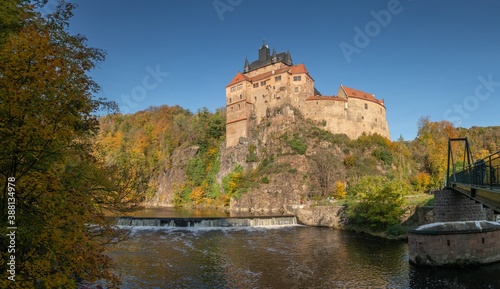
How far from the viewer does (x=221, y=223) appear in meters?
38.1

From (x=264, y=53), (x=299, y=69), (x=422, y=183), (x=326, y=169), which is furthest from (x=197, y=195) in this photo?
(x=422, y=183)

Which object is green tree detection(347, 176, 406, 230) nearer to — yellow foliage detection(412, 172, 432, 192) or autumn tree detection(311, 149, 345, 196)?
autumn tree detection(311, 149, 345, 196)

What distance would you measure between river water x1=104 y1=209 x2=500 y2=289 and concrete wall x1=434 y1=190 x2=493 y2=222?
3.12 metres

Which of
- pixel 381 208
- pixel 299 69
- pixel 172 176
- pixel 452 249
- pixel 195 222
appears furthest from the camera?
pixel 172 176

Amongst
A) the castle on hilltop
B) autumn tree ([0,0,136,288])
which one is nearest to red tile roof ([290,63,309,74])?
the castle on hilltop

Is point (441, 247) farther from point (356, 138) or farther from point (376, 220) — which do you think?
point (356, 138)

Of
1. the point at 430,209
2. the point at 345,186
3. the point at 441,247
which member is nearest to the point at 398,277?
the point at 441,247

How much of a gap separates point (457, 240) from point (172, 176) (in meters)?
65.3

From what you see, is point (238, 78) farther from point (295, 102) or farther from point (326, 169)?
point (326, 169)

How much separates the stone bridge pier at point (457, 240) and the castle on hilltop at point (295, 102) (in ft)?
155

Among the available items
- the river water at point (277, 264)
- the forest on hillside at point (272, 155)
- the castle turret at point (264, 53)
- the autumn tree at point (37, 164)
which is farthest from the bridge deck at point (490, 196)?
the castle turret at point (264, 53)

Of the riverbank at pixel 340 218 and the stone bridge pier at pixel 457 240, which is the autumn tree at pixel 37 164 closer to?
the stone bridge pier at pixel 457 240

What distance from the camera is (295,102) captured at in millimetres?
69250

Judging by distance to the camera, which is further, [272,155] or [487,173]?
[272,155]
